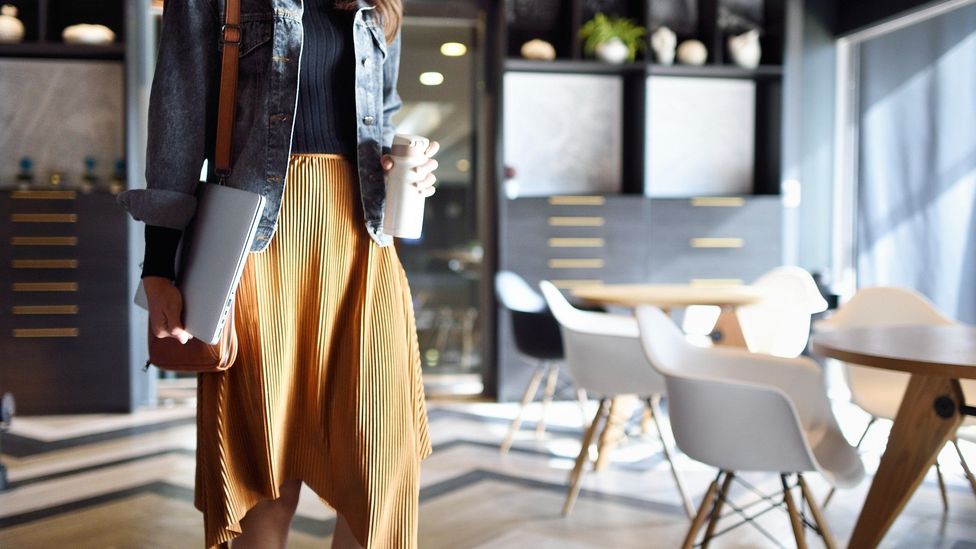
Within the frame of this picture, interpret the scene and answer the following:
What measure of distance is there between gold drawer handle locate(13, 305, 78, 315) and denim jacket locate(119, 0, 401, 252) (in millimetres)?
4210

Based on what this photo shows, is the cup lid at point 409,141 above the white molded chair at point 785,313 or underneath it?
above

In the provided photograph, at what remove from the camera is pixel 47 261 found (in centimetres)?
505

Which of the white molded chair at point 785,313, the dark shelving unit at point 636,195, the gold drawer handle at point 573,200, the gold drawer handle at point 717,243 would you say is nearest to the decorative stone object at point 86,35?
the dark shelving unit at point 636,195

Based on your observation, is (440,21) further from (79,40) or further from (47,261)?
(47,261)

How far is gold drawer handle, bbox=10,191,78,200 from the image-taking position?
4.99m

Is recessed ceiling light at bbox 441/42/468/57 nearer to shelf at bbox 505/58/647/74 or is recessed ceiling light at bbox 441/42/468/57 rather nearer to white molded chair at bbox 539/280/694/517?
shelf at bbox 505/58/647/74

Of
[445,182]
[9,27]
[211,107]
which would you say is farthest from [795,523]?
[9,27]

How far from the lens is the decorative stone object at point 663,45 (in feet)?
18.9

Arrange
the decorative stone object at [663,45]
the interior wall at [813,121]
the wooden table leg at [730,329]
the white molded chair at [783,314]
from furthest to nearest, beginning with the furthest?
the interior wall at [813,121] < the decorative stone object at [663,45] < the white molded chair at [783,314] < the wooden table leg at [730,329]

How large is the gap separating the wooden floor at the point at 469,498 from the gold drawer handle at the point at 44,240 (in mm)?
1082

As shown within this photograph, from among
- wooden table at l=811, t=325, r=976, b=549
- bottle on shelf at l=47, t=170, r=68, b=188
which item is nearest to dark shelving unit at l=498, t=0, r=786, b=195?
bottle on shelf at l=47, t=170, r=68, b=188

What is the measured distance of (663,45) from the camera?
5.75 metres

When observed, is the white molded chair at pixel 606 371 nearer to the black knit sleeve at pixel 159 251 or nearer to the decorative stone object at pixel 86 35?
the black knit sleeve at pixel 159 251

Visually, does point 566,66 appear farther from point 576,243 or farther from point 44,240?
point 44,240
